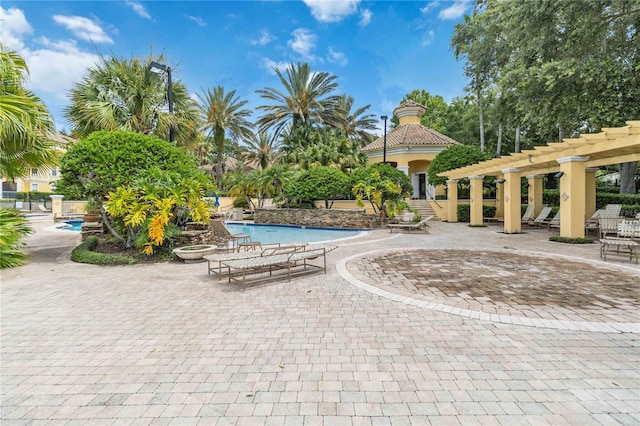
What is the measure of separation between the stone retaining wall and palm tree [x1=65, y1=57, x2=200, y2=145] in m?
10.7

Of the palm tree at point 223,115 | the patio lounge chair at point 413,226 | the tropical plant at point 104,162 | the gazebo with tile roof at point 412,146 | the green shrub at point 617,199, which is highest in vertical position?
A: the palm tree at point 223,115

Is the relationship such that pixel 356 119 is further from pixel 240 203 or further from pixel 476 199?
pixel 476 199

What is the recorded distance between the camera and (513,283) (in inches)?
247

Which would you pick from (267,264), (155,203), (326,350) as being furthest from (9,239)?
(326,350)

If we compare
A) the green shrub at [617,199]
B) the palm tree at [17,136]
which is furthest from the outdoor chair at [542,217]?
the palm tree at [17,136]

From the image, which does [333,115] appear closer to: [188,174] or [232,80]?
[232,80]

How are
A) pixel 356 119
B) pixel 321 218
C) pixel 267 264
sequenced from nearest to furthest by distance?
pixel 267 264 → pixel 321 218 → pixel 356 119

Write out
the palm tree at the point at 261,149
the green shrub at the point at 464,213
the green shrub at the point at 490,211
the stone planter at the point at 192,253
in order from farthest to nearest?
the palm tree at the point at 261,149 < the green shrub at the point at 490,211 < the green shrub at the point at 464,213 < the stone planter at the point at 192,253

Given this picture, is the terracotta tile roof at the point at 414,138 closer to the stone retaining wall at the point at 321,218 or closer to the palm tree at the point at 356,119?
the palm tree at the point at 356,119

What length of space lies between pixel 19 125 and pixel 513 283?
38.3 ft

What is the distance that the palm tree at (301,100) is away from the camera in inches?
1121

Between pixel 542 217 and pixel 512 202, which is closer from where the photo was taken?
pixel 512 202

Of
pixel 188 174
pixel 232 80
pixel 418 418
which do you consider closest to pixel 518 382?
pixel 418 418

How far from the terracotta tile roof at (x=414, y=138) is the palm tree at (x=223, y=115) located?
1264 centimetres
